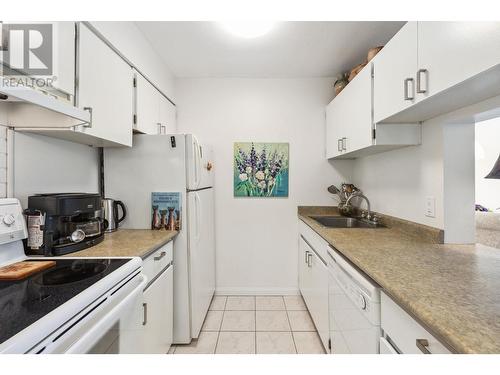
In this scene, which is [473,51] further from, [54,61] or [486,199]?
[486,199]

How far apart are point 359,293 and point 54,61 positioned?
5.76 ft

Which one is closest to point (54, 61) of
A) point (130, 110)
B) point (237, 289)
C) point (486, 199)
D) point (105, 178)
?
point (130, 110)

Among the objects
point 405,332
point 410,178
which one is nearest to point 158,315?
point 405,332

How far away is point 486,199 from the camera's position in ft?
12.8

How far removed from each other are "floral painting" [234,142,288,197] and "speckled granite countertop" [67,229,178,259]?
1158 millimetres

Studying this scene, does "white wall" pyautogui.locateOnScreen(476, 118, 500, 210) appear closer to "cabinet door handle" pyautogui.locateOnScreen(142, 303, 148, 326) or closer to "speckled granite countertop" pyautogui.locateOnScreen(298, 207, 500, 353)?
"speckled granite countertop" pyautogui.locateOnScreen(298, 207, 500, 353)

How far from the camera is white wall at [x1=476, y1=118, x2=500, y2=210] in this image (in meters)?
3.73

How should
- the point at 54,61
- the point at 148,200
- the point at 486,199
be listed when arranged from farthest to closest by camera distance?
1. the point at 486,199
2. the point at 148,200
3. the point at 54,61

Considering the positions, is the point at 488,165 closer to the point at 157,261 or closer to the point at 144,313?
the point at 157,261

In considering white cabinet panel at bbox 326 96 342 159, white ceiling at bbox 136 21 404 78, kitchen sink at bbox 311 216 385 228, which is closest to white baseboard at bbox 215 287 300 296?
kitchen sink at bbox 311 216 385 228

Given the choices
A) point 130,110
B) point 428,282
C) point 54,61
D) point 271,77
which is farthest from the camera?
point 271,77

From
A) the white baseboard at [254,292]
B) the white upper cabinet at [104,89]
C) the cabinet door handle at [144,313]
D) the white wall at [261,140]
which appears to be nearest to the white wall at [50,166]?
the white upper cabinet at [104,89]

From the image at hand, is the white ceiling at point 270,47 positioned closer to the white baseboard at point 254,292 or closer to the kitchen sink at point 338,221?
the kitchen sink at point 338,221

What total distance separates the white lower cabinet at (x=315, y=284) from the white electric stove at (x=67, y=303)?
4.00 ft
